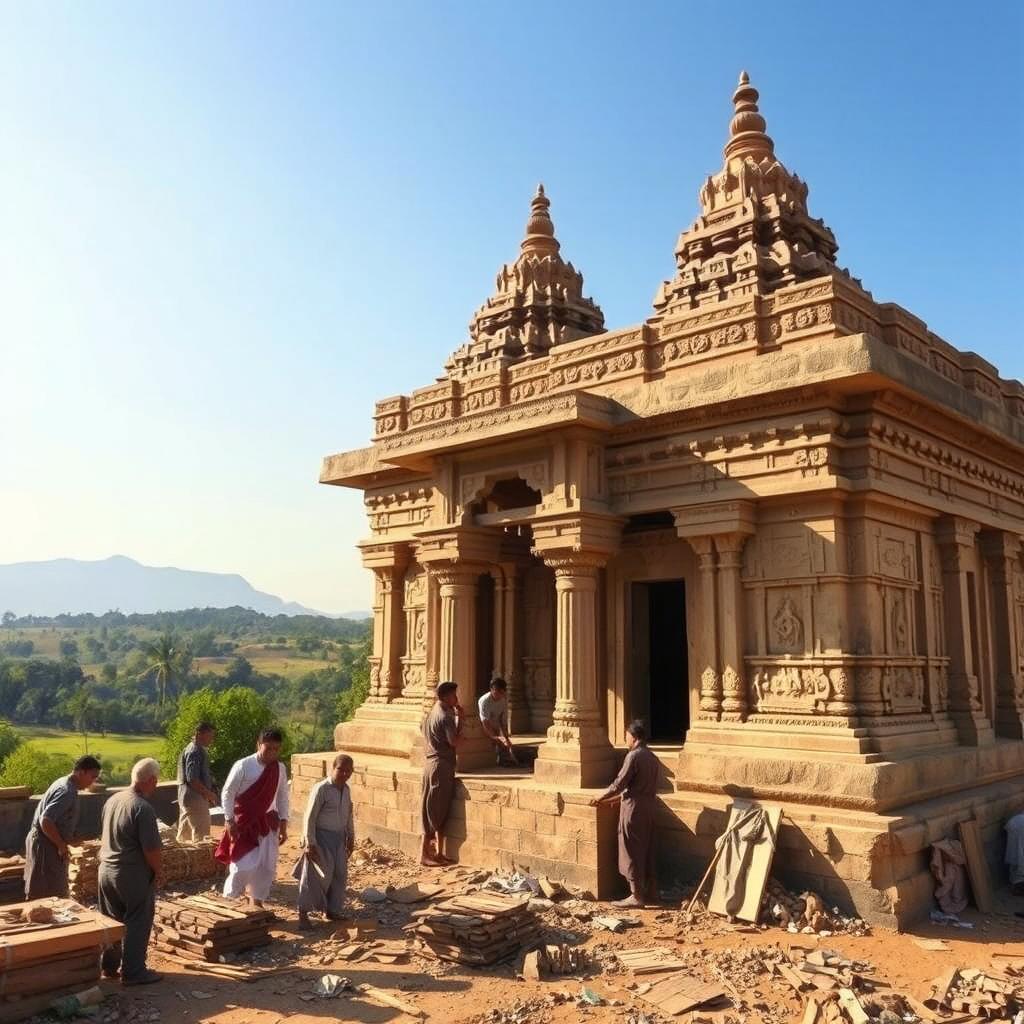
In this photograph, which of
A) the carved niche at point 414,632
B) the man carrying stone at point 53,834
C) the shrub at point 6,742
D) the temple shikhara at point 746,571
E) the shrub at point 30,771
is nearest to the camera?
the man carrying stone at point 53,834

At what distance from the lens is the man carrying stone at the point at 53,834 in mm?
7316

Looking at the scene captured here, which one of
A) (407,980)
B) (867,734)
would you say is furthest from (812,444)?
(407,980)

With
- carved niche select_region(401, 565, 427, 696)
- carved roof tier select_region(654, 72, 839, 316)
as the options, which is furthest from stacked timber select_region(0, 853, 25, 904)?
carved roof tier select_region(654, 72, 839, 316)

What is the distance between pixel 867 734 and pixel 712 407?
3663 millimetres

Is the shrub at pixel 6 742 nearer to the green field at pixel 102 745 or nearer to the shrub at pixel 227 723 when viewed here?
the green field at pixel 102 745

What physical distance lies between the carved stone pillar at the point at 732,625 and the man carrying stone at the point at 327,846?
4011 mm

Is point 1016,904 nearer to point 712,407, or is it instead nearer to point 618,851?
point 618,851

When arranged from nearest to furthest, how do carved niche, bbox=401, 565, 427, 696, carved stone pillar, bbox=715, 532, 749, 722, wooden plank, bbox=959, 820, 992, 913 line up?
wooden plank, bbox=959, 820, 992, 913
carved stone pillar, bbox=715, 532, 749, 722
carved niche, bbox=401, 565, 427, 696

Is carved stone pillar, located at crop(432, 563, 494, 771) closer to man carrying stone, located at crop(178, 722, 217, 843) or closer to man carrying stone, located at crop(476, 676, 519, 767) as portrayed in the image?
man carrying stone, located at crop(476, 676, 519, 767)

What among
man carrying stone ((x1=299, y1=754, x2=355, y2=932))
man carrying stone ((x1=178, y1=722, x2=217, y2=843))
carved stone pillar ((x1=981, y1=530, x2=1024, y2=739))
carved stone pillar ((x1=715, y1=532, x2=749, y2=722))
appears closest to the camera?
man carrying stone ((x1=299, y1=754, x2=355, y2=932))

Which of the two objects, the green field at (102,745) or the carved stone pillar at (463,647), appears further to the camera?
the green field at (102,745)

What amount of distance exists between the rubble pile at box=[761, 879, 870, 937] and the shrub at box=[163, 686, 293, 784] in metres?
21.6

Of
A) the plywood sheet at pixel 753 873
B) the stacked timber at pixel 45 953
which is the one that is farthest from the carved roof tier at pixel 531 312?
the stacked timber at pixel 45 953

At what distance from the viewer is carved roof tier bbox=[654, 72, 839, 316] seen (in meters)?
11.2
